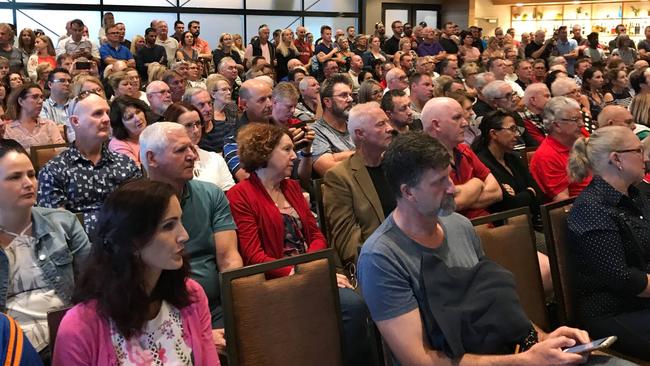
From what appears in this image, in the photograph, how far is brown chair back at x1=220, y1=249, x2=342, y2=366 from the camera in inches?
83.2

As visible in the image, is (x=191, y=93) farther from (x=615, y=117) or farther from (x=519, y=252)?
(x=519, y=252)

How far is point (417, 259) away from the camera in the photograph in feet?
6.73

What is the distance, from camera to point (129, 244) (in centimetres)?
180

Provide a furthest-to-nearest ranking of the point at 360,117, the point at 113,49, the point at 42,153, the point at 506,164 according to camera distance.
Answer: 1. the point at 113,49
2. the point at 42,153
3. the point at 506,164
4. the point at 360,117

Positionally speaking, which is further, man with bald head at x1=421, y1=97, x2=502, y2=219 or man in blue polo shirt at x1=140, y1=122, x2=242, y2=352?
man with bald head at x1=421, y1=97, x2=502, y2=219

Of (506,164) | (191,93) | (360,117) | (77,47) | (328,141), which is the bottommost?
(506,164)

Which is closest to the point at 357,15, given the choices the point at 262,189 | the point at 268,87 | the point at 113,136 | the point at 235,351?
the point at 268,87

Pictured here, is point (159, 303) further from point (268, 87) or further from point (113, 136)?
→ point (268, 87)

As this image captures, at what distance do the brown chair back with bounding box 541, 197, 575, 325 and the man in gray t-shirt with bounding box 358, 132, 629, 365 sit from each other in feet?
1.69

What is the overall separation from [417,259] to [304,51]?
9795 millimetres

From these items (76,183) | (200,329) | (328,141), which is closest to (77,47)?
(328,141)

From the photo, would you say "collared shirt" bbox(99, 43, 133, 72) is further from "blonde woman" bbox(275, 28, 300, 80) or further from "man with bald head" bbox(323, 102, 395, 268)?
"man with bald head" bbox(323, 102, 395, 268)

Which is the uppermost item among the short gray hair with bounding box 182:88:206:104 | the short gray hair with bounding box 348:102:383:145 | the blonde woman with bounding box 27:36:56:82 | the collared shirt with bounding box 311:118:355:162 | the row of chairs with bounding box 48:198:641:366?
the blonde woman with bounding box 27:36:56:82

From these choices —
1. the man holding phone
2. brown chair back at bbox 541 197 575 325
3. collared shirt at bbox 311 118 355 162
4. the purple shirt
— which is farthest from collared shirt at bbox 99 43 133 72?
brown chair back at bbox 541 197 575 325
